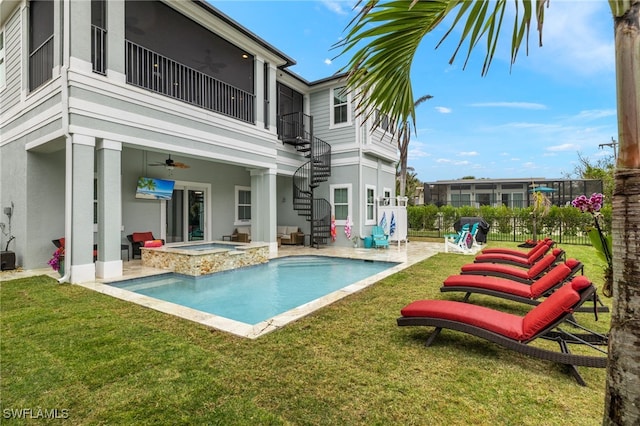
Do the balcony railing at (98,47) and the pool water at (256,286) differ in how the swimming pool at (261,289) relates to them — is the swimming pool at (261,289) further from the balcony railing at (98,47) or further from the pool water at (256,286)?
the balcony railing at (98,47)

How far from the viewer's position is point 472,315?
11.2ft

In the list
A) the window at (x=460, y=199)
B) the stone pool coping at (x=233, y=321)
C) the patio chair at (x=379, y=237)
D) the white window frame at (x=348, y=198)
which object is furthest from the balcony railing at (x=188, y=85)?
the window at (x=460, y=199)

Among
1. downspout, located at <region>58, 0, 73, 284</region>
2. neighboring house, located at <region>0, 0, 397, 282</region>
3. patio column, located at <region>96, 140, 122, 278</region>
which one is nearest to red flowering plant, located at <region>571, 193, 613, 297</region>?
neighboring house, located at <region>0, 0, 397, 282</region>

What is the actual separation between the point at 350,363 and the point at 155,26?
1036 cm

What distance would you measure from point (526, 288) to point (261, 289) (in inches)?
201

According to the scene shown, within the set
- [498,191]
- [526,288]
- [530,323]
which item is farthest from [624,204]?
[498,191]

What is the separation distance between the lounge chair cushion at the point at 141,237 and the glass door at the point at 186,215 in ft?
4.82

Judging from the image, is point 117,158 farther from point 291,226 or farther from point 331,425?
point 291,226

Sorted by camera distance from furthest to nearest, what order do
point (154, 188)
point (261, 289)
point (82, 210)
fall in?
point (154, 188), point (261, 289), point (82, 210)

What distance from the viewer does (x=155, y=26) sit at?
8.98 meters

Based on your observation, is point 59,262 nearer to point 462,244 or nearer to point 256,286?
point 256,286

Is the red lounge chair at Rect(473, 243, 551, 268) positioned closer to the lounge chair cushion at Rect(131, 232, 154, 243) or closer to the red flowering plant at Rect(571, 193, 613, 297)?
the red flowering plant at Rect(571, 193, 613, 297)

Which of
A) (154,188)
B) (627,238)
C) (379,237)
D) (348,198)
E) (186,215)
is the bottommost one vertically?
(379,237)

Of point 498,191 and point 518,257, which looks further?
point 498,191
